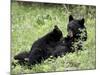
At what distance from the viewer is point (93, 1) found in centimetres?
270

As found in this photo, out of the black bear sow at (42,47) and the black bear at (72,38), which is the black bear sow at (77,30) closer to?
the black bear at (72,38)

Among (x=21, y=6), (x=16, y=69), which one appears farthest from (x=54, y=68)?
(x=21, y=6)

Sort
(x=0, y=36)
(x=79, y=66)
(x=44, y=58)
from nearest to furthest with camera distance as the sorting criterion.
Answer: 1. (x=0, y=36)
2. (x=44, y=58)
3. (x=79, y=66)

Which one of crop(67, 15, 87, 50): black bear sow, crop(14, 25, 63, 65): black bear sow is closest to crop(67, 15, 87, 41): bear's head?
crop(67, 15, 87, 50): black bear sow

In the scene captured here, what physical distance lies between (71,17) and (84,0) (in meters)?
0.28

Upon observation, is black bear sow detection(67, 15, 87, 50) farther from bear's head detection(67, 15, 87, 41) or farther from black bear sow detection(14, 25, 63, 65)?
black bear sow detection(14, 25, 63, 65)

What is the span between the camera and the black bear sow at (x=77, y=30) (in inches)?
101

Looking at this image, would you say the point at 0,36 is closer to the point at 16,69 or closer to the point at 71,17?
the point at 16,69

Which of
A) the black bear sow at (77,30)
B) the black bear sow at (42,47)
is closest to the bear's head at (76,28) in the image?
the black bear sow at (77,30)

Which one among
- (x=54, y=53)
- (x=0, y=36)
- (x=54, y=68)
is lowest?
(x=54, y=68)

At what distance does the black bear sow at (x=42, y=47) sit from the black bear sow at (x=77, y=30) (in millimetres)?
150

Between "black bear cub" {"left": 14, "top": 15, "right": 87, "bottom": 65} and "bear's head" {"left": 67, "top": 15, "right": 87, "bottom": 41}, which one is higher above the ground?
"bear's head" {"left": 67, "top": 15, "right": 87, "bottom": 41}

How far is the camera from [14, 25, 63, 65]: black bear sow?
2.38 m

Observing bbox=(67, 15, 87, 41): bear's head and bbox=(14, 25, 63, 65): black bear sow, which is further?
bbox=(67, 15, 87, 41): bear's head
